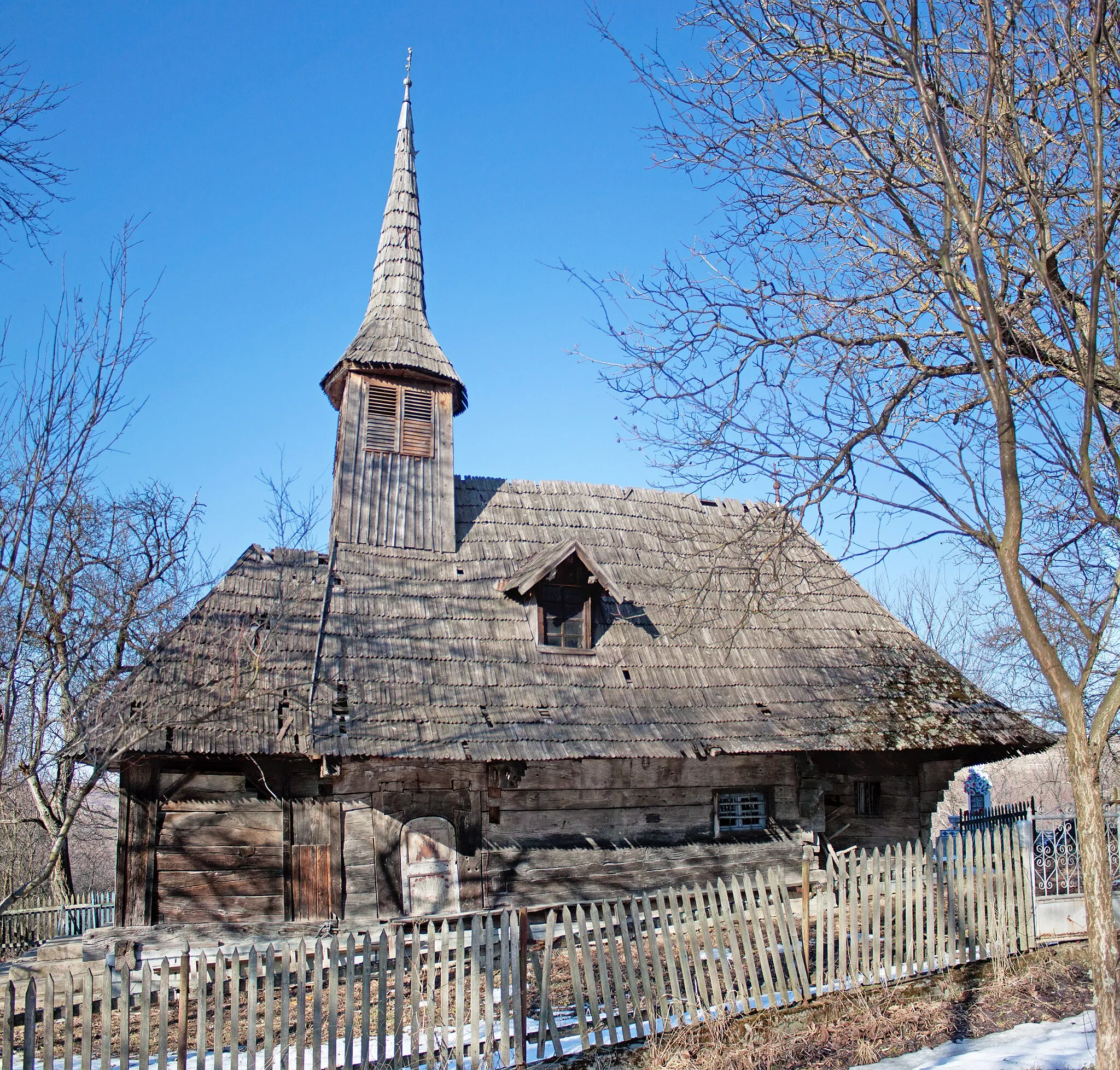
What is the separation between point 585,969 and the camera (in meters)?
6.75

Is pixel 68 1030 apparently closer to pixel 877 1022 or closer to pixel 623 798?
pixel 877 1022

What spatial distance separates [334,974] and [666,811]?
6194 mm

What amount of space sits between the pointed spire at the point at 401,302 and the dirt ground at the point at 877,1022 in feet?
33.9

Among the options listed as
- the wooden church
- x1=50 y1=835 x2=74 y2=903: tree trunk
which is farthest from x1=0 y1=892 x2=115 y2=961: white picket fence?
the wooden church

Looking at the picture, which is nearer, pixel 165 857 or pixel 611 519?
pixel 165 857

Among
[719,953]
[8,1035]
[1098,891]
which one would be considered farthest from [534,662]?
[1098,891]

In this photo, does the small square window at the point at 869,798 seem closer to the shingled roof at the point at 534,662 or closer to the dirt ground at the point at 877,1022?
the shingled roof at the point at 534,662

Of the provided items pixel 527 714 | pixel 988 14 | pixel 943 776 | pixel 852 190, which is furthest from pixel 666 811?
pixel 988 14

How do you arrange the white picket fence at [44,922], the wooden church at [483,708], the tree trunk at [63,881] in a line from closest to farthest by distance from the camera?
the wooden church at [483,708] → the tree trunk at [63,881] → the white picket fence at [44,922]

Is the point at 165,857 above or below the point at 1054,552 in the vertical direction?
below

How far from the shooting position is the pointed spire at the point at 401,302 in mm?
14484

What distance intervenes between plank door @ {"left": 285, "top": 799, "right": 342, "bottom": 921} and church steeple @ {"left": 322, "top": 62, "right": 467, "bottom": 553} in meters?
4.04

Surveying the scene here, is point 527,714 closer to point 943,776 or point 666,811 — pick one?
point 666,811

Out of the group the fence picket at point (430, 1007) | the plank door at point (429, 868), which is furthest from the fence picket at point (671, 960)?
the plank door at point (429, 868)
